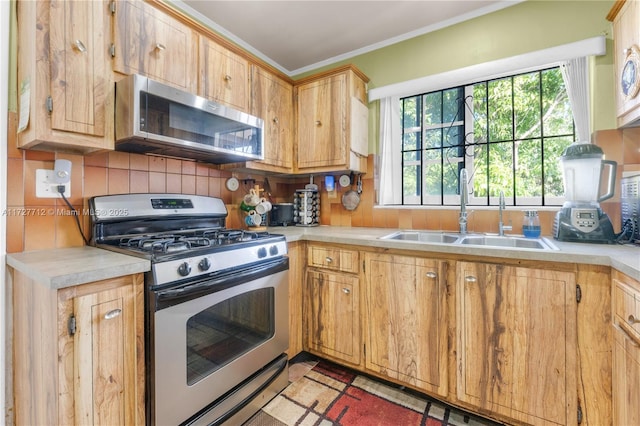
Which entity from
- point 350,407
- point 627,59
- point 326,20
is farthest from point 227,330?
point 627,59

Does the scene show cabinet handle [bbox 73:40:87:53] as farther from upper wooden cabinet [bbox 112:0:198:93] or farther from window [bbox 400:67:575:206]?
window [bbox 400:67:575:206]

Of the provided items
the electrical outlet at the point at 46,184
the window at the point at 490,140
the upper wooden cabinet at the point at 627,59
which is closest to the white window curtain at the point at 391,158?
the window at the point at 490,140

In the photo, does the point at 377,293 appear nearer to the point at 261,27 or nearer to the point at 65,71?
the point at 65,71

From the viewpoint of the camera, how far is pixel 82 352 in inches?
37.4

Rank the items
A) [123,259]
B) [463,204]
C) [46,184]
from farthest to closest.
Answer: [463,204] → [46,184] → [123,259]

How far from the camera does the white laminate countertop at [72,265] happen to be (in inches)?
35.7

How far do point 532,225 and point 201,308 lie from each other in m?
1.81

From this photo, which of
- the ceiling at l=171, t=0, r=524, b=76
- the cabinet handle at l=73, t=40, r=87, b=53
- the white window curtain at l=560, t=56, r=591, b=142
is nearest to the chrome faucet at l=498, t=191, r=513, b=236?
the white window curtain at l=560, t=56, r=591, b=142

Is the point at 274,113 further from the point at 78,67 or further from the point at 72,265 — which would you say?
the point at 72,265

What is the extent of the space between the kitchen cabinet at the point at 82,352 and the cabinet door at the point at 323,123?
4.91ft

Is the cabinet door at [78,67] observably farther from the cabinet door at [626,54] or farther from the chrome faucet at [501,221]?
the cabinet door at [626,54]

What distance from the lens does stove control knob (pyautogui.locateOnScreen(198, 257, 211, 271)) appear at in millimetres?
1230

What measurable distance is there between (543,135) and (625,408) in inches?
59.6

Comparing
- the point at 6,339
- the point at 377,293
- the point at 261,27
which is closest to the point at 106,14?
the point at 261,27
